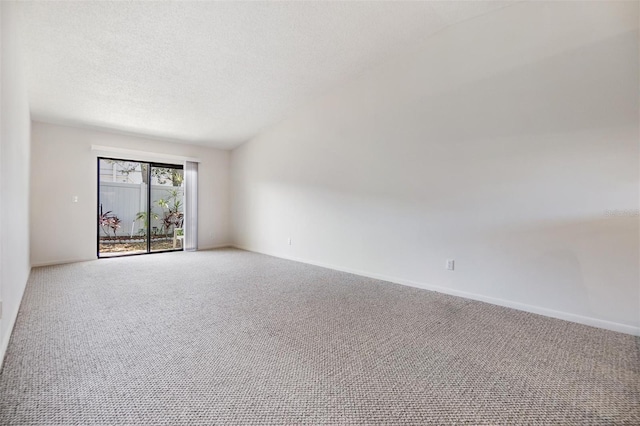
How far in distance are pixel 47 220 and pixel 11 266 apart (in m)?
3.17

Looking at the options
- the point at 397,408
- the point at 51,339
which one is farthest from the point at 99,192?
the point at 397,408

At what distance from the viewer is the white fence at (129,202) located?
568cm

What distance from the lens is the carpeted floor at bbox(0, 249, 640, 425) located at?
4.90 feet

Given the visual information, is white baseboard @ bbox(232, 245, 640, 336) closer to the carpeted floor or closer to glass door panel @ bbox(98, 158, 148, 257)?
the carpeted floor

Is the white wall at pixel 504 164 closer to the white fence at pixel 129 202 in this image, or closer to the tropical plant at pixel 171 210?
the tropical plant at pixel 171 210

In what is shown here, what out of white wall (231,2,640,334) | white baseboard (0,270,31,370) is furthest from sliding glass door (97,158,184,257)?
white wall (231,2,640,334)

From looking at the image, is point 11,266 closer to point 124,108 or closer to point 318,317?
point 318,317

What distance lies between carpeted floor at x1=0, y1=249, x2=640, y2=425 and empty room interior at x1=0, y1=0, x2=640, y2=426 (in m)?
0.02

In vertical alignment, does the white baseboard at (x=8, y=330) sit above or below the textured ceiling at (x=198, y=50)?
below

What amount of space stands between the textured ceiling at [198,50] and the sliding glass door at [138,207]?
118cm

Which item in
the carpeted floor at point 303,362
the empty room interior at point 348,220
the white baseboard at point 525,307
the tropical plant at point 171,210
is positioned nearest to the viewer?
the carpeted floor at point 303,362

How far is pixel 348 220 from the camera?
4594 mm

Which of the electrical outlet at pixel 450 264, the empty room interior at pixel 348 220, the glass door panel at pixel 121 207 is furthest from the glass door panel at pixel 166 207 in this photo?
the electrical outlet at pixel 450 264

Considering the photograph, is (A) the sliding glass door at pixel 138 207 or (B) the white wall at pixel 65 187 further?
(A) the sliding glass door at pixel 138 207
